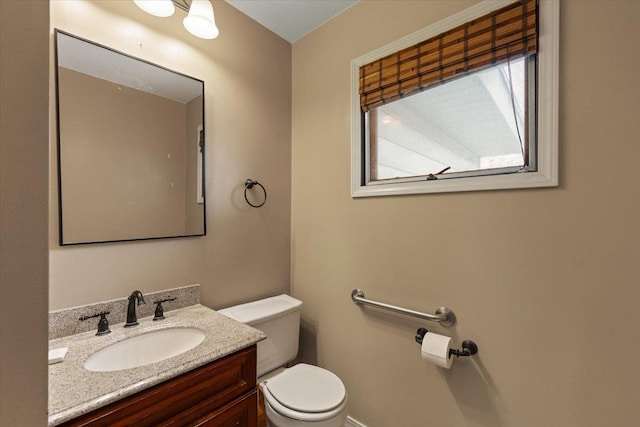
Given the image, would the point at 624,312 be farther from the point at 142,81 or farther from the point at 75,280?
the point at 142,81

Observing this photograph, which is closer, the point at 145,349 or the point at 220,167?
the point at 145,349

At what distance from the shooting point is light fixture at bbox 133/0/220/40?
1186mm

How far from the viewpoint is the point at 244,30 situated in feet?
5.64

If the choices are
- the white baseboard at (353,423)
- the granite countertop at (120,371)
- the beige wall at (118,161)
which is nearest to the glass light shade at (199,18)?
the beige wall at (118,161)

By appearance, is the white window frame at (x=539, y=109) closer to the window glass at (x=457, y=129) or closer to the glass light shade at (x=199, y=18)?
the window glass at (x=457, y=129)

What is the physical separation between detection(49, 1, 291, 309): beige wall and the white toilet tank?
149 millimetres

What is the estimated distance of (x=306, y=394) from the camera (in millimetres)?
1321

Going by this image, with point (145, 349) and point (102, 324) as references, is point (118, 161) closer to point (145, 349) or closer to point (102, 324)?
point (102, 324)

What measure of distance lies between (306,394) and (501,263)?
3.61 feet

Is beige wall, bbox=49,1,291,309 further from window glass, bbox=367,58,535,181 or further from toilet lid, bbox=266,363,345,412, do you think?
window glass, bbox=367,58,535,181

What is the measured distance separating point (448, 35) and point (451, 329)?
4.60ft

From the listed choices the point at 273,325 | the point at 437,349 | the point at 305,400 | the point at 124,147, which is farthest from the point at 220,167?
the point at 437,349
